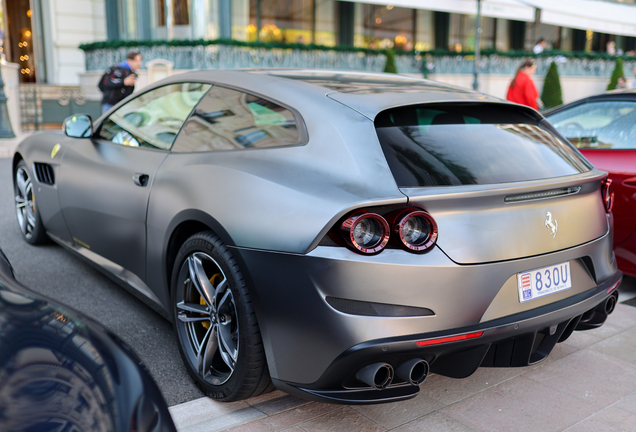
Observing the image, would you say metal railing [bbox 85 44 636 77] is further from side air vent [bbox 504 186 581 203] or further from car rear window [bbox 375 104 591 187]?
side air vent [bbox 504 186 581 203]

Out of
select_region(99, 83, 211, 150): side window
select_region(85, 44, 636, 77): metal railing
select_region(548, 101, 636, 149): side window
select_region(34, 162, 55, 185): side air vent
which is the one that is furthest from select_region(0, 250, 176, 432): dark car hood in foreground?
select_region(85, 44, 636, 77): metal railing

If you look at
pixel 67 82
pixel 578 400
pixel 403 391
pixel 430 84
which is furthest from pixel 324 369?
pixel 67 82

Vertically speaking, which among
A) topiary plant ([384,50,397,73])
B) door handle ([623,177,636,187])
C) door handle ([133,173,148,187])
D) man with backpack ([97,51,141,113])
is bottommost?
door handle ([623,177,636,187])

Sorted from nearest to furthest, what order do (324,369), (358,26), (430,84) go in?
(324,369) → (430,84) → (358,26)

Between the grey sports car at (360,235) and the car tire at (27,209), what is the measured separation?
2.06 meters

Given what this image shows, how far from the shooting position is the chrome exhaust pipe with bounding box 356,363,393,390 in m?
2.06

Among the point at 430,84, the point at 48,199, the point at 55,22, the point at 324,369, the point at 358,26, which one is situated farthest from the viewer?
the point at 358,26

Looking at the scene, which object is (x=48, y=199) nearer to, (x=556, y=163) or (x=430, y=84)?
(x=430, y=84)

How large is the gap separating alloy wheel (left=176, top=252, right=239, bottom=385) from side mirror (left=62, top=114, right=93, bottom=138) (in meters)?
1.64

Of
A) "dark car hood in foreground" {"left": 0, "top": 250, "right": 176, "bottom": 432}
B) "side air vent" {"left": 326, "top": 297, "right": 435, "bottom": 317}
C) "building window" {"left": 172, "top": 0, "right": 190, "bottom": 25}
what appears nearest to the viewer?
"dark car hood in foreground" {"left": 0, "top": 250, "right": 176, "bottom": 432}

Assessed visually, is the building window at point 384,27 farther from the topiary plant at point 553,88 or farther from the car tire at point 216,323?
the car tire at point 216,323

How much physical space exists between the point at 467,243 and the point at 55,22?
72.6 ft

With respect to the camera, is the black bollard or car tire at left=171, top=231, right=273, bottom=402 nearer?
car tire at left=171, top=231, right=273, bottom=402

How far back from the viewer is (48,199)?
14.3 feet
